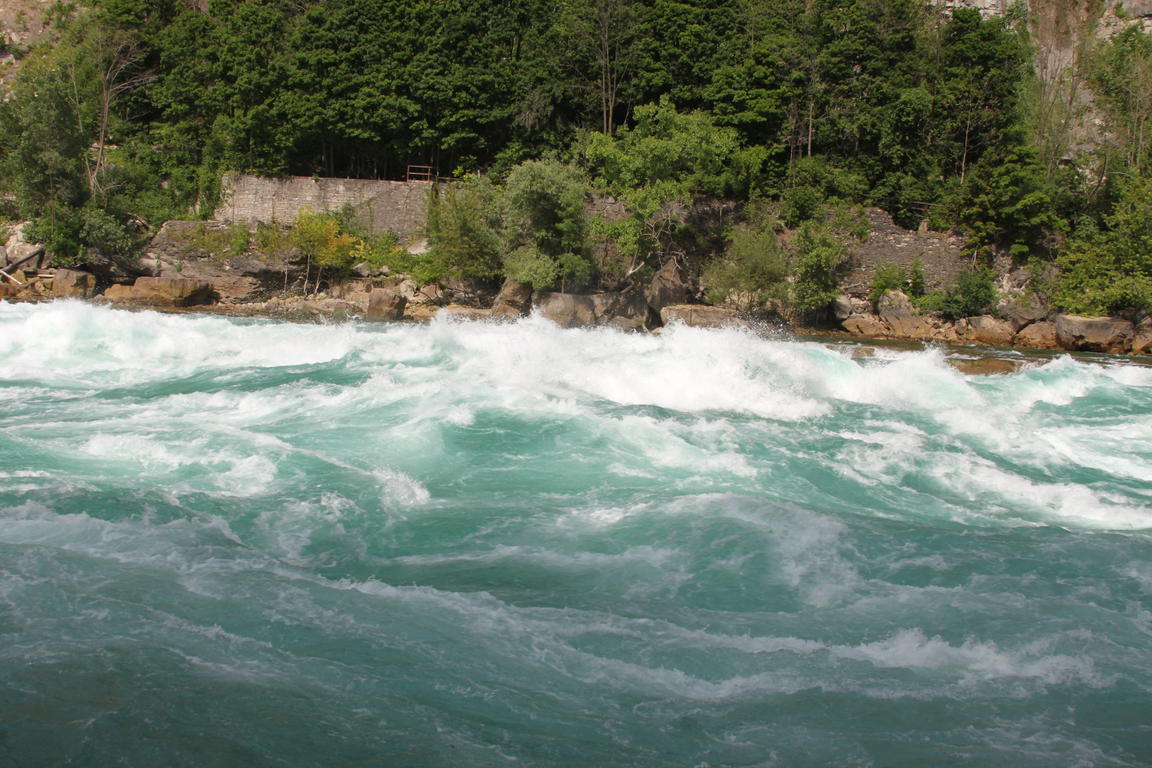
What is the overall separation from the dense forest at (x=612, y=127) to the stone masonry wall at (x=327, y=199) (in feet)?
3.83

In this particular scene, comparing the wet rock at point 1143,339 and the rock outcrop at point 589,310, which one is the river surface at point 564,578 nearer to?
the wet rock at point 1143,339

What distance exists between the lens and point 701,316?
84.9ft

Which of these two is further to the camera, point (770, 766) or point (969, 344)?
point (969, 344)

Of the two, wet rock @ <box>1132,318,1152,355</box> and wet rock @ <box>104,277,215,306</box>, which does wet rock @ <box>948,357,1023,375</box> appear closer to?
wet rock @ <box>1132,318,1152,355</box>

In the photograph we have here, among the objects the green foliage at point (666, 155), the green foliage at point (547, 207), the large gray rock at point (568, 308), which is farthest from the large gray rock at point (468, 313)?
the green foliage at point (666, 155)

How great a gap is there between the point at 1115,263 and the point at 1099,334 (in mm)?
4770

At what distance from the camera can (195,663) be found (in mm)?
4566

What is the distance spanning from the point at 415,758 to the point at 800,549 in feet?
12.8

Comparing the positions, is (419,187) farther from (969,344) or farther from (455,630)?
(455,630)

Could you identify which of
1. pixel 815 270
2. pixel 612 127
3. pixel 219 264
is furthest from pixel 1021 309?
pixel 219 264

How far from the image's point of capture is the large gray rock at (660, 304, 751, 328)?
25547 mm

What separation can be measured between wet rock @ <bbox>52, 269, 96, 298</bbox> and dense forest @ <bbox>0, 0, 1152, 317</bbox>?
5.86 feet

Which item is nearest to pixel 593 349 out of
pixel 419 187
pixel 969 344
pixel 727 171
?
pixel 969 344

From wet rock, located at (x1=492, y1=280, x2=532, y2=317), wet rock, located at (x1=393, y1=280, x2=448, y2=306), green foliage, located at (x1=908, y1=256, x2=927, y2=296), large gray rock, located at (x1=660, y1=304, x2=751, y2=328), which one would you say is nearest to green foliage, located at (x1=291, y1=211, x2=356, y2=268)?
wet rock, located at (x1=393, y1=280, x2=448, y2=306)
